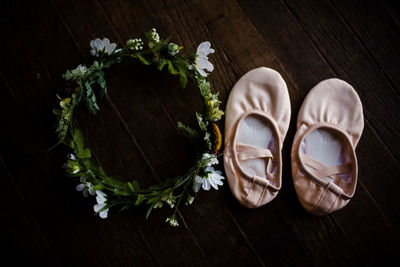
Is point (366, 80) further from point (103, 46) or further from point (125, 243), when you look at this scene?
point (125, 243)

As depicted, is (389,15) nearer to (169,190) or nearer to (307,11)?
(307,11)

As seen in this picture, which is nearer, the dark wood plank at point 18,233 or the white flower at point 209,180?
the white flower at point 209,180

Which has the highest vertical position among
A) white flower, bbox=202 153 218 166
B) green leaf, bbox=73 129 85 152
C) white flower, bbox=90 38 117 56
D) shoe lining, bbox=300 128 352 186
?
white flower, bbox=90 38 117 56

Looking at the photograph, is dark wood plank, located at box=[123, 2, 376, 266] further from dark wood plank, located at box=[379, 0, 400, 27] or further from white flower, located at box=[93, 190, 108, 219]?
white flower, located at box=[93, 190, 108, 219]

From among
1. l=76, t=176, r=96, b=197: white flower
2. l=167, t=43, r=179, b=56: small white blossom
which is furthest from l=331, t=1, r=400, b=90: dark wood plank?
l=76, t=176, r=96, b=197: white flower

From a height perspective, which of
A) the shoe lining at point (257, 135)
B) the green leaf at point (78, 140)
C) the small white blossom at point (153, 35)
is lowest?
the shoe lining at point (257, 135)

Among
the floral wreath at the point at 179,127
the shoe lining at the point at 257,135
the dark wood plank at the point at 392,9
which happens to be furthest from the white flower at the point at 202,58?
the dark wood plank at the point at 392,9

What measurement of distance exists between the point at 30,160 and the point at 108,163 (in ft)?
0.83

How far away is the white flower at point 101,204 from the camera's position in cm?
83

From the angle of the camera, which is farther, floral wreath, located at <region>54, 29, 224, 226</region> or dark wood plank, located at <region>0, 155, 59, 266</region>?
dark wood plank, located at <region>0, 155, 59, 266</region>

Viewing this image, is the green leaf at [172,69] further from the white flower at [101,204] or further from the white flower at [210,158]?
the white flower at [101,204]

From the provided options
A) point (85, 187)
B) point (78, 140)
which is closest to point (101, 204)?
point (85, 187)

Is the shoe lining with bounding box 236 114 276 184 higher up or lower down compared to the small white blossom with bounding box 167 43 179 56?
lower down

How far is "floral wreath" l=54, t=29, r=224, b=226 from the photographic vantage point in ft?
2.67
